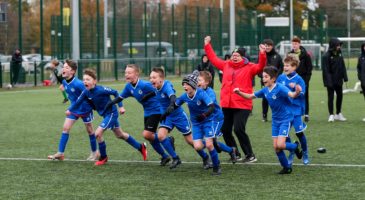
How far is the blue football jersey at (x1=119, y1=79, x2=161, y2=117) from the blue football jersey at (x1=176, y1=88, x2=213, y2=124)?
0.82 metres

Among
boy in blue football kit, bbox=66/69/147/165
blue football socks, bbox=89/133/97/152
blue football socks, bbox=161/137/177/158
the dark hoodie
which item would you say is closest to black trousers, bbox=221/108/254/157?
blue football socks, bbox=161/137/177/158

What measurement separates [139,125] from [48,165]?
660 centimetres

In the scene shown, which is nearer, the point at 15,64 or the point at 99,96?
the point at 99,96

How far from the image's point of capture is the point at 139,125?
18.7 meters

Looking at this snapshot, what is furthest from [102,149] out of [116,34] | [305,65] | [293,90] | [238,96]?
[116,34]

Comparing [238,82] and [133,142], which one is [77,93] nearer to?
[133,142]

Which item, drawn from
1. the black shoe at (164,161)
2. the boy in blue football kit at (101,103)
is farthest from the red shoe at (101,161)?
the black shoe at (164,161)

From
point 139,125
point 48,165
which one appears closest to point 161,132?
point 48,165

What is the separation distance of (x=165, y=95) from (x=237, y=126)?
45.6 inches

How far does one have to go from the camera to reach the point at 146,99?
39.3 ft

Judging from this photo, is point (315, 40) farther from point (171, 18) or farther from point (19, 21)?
point (19, 21)

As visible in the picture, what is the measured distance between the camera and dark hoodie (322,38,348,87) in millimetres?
18781

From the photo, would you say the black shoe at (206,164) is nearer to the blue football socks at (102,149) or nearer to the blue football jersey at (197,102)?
the blue football jersey at (197,102)

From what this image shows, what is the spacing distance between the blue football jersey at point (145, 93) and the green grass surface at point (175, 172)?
823 mm
